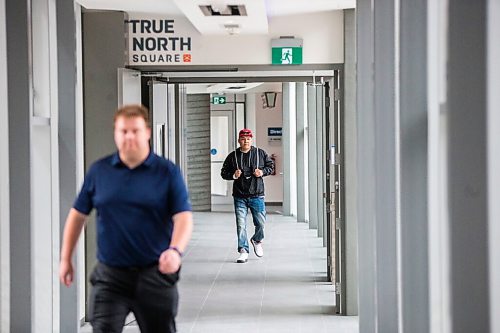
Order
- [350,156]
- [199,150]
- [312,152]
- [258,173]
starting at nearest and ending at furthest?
1. [350,156]
2. [258,173]
3. [312,152]
4. [199,150]

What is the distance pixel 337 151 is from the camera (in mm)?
9820

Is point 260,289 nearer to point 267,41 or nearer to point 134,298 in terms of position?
point 267,41

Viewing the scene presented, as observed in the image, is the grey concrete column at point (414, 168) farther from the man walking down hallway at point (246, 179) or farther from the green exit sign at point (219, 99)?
the green exit sign at point (219, 99)

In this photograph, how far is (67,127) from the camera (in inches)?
276

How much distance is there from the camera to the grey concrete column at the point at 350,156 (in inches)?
377

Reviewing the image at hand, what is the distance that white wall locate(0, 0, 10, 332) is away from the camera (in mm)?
6289

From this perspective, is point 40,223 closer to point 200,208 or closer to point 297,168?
point 297,168

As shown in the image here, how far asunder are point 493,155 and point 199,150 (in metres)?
20.9

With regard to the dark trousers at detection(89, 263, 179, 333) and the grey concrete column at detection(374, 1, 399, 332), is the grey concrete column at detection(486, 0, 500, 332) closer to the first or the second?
the dark trousers at detection(89, 263, 179, 333)

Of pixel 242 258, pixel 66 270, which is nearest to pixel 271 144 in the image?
pixel 242 258

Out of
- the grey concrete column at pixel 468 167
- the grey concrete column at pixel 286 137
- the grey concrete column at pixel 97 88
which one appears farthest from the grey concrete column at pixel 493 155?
the grey concrete column at pixel 286 137

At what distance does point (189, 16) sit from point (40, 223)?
101 inches

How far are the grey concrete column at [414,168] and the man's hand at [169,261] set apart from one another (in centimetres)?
183

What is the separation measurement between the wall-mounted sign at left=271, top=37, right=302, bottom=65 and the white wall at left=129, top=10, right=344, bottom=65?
69 millimetres
